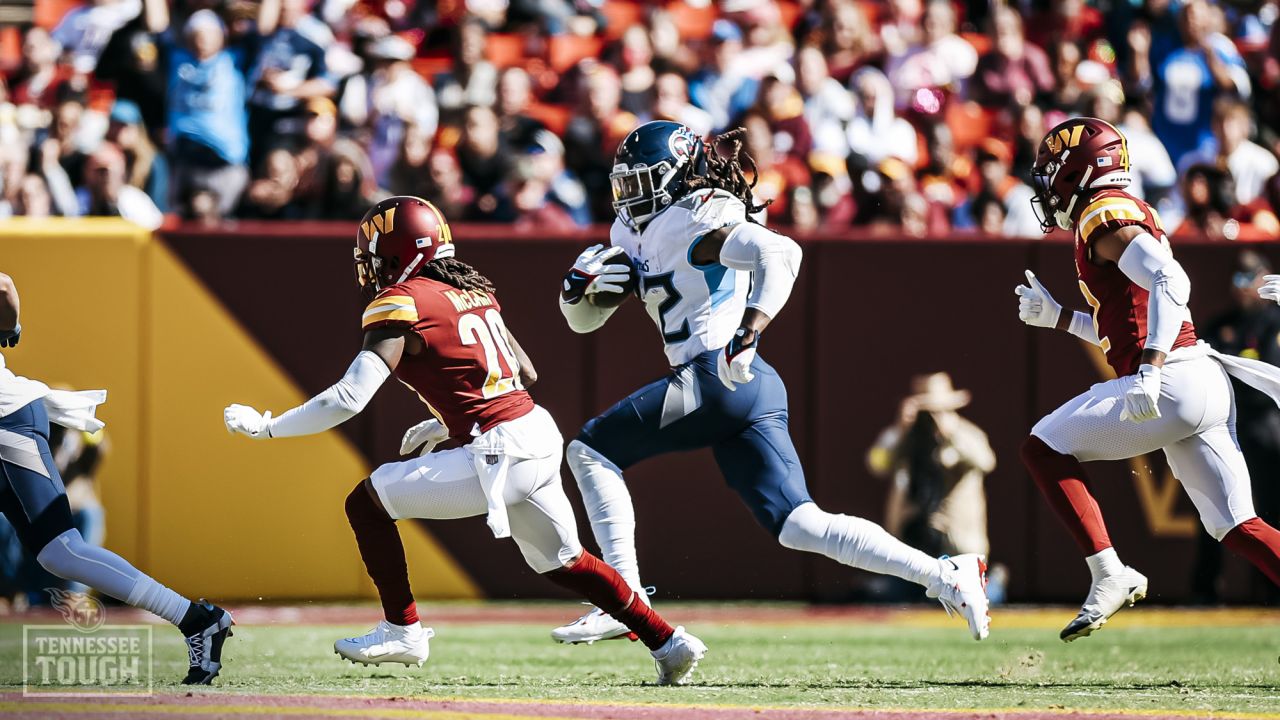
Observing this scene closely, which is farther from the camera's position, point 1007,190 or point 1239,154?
point 1239,154

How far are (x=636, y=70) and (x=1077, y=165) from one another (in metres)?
5.69

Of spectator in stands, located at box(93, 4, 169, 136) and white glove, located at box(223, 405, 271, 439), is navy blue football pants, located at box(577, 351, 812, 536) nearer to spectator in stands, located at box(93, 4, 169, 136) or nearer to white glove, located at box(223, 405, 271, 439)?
white glove, located at box(223, 405, 271, 439)

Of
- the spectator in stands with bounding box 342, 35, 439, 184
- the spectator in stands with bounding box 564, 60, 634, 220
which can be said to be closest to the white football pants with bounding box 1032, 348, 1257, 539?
the spectator in stands with bounding box 564, 60, 634, 220

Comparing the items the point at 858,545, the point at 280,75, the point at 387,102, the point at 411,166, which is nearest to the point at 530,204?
the point at 411,166

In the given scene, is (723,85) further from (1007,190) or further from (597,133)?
(1007,190)

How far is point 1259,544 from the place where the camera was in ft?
19.0

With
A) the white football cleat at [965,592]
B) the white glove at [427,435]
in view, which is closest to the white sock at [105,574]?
the white glove at [427,435]

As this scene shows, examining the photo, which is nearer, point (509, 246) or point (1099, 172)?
point (1099, 172)

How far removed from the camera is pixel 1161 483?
9.42 meters

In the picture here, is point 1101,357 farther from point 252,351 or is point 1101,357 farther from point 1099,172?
point 252,351

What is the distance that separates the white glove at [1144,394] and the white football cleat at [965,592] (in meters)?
0.76

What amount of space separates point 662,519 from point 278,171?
314 cm

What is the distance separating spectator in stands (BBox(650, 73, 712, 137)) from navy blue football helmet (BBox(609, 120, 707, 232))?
477 centimetres

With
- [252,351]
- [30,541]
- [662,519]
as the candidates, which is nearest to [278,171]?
[252,351]
